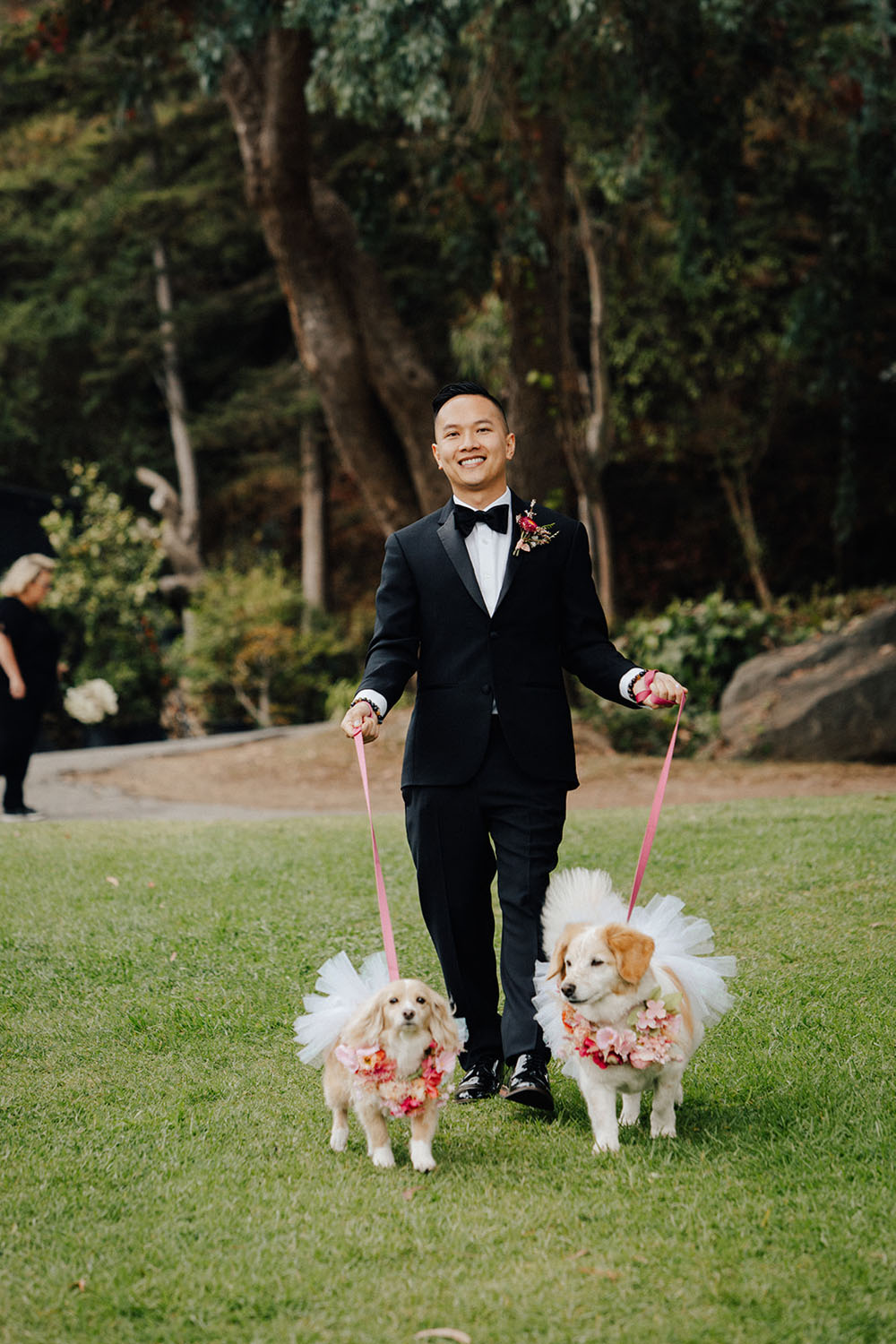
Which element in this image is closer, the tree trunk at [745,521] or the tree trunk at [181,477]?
the tree trunk at [745,521]

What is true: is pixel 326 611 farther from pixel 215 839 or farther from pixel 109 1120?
pixel 109 1120

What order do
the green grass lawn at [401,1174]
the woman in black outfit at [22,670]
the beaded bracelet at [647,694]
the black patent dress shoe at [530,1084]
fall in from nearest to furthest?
the green grass lawn at [401,1174]
the beaded bracelet at [647,694]
the black patent dress shoe at [530,1084]
the woman in black outfit at [22,670]

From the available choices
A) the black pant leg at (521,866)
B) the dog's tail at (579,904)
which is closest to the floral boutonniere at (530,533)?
the black pant leg at (521,866)

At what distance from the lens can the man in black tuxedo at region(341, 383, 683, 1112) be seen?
3.81 m

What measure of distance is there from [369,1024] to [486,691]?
1016 mm

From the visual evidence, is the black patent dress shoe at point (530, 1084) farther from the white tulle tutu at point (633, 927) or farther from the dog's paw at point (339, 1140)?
the dog's paw at point (339, 1140)

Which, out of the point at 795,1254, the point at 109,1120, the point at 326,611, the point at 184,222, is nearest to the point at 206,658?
the point at 326,611

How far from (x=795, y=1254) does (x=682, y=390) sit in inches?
722

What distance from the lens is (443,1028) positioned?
10.9ft

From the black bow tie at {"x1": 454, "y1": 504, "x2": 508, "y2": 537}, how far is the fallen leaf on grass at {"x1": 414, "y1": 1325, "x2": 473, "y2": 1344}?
2.19 metres

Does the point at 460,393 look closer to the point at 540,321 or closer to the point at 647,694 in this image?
the point at 647,694

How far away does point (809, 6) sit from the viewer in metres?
10.9

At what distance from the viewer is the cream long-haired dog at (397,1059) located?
3227mm

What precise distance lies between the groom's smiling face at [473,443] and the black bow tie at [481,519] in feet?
0.16
